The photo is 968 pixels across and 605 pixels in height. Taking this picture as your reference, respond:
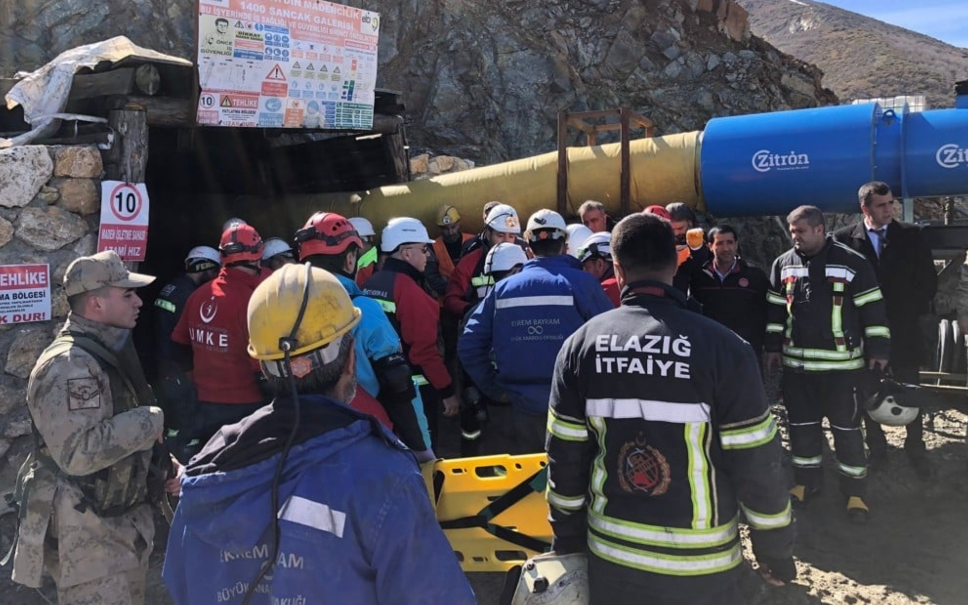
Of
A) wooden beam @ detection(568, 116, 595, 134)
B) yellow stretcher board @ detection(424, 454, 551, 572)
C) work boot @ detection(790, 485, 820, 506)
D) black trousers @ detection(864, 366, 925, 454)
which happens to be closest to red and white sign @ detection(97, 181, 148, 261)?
yellow stretcher board @ detection(424, 454, 551, 572)

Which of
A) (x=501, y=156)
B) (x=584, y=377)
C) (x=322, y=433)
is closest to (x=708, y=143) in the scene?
(x=584, y=377)

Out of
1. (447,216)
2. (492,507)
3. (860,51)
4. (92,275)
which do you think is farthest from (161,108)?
(860,51)

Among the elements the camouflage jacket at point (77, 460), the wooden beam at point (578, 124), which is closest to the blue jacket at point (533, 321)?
the camouflage jacket at point (77, 460)

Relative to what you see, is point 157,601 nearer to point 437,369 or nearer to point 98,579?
point 98,579

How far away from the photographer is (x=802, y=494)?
4.70 meters

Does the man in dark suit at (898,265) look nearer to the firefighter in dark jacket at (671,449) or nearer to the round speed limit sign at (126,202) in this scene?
the firefighter in dark jacket at (671,449)

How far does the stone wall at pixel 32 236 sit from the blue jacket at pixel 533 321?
9.04 ft

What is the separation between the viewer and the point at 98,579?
2744mm

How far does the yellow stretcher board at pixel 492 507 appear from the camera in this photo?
3.20 meters

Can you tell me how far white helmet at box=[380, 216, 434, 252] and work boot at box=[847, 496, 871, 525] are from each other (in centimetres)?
322

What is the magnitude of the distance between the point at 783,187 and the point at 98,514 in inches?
196

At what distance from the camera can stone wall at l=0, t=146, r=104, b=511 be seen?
438 centimetres

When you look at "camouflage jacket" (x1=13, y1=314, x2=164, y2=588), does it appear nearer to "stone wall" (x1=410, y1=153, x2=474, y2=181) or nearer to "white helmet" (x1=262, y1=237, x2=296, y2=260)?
"white helmet" (x1=262, y1=237, x2=296, y2=260)

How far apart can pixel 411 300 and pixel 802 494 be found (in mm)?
2942
